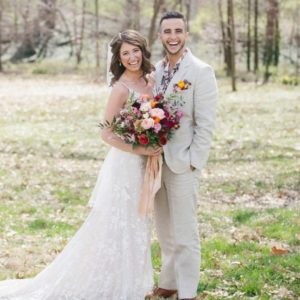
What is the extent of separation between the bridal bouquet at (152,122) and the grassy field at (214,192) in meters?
1.29

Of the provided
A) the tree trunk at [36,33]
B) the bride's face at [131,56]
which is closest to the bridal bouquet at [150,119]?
the bride's face at [131,56]

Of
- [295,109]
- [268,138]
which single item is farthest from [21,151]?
[295,109]

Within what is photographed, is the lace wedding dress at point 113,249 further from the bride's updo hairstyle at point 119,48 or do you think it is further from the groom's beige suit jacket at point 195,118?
the bride's updo hairstyle at point 119,48

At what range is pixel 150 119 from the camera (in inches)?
198

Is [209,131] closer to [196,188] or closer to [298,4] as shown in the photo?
[196,188]

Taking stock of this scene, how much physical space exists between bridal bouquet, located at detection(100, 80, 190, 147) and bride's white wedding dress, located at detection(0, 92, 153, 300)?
32cm

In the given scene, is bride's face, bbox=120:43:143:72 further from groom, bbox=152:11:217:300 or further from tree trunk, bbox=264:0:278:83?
tree trunk, bbox=264:0:278:83

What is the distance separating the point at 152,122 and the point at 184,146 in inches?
17.0

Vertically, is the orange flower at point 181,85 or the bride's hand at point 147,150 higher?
the orange flower at point 181,85

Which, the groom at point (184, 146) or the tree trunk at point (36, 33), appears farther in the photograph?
the tree trunk at point (36, 33)

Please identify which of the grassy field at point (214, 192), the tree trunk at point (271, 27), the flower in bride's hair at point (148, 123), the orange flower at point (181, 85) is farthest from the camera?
the tree trunk at point (271, 27)

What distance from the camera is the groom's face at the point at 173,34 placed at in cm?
518

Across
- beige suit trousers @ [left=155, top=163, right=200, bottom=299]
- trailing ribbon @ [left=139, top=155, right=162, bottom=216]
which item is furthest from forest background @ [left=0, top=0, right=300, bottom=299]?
trailing ribbon @ [left=139, top=155, right=162, bottom=216]

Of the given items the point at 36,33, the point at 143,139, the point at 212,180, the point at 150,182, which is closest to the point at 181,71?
the point at 143,139
